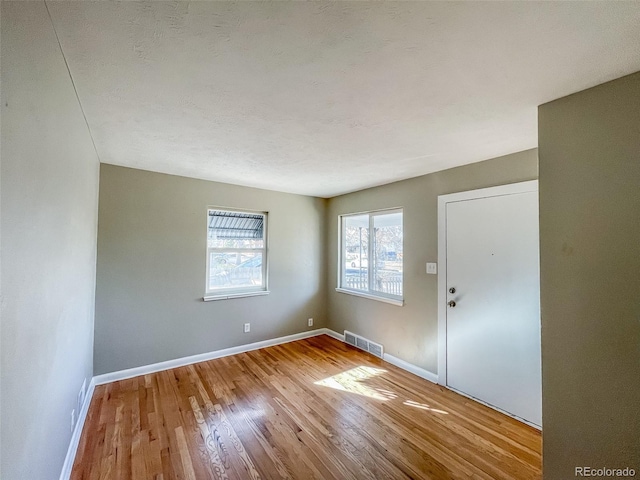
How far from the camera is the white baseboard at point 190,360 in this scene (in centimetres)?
274

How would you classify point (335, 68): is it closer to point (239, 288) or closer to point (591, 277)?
point (591, 277)

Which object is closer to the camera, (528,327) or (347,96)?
(347,96)

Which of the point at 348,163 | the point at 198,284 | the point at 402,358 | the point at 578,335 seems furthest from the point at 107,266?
the point at 578,335

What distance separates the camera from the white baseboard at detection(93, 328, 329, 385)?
274cm

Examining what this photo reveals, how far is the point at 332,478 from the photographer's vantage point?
5.34 ft

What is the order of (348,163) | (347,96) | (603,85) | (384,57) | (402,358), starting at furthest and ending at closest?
(402,358), (348,163), (347,96), (603,85), (384,57)

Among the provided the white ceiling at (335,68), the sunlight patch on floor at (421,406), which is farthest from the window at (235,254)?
the sunlight patch on floor at (421,406)

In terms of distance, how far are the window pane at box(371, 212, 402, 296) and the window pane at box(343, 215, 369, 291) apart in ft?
0.54

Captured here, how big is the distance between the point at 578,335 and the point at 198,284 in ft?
11.3

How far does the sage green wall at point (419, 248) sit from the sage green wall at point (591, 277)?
32.5 inches

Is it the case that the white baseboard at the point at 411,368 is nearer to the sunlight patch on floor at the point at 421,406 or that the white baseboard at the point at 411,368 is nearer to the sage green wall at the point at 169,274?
the sunlight patch on floor at the point at 421,406

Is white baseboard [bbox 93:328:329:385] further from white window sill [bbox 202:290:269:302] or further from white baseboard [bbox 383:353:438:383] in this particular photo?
white baseboard [bbox 383:353:438:383]

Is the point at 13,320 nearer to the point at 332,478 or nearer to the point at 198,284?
the point at 332,478

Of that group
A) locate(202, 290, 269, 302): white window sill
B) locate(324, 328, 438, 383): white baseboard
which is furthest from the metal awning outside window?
locate(324, 328, 438, 383): white baseboard
